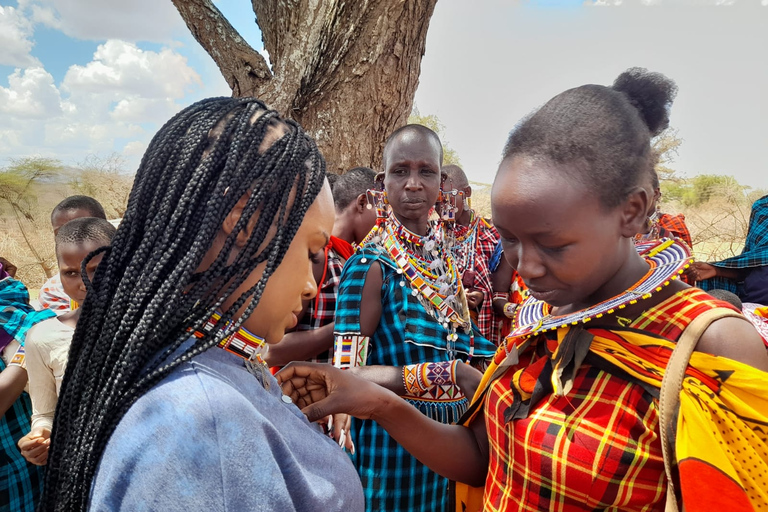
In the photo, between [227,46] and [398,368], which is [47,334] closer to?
[398,368]

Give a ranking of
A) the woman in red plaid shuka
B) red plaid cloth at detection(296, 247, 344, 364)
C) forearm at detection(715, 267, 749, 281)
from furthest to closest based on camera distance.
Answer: forearm at detection(715, 267, 749, 281) < red plaid cloth at detection(296, 247, 344, 364) < the woman in red plaid shuka

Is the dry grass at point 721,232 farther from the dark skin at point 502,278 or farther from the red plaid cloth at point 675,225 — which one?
the red plaid cloth at point 675,225

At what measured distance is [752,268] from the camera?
401 centimetres

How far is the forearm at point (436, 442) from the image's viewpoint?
5.53 feet

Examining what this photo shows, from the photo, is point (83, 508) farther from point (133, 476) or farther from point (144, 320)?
point (144, 320)

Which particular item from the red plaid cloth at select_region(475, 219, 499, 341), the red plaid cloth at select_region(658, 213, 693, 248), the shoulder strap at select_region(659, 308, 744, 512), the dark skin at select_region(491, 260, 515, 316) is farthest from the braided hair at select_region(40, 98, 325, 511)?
the red plaid cloth at select_region(658, 213, 693, 248)

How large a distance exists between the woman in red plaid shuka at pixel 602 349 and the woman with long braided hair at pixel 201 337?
46 centimetres

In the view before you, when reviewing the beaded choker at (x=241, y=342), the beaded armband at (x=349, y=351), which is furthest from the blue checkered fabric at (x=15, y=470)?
the beaded choker at (x=241, y=342)

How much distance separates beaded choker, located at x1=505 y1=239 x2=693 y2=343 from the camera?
53.4 inches

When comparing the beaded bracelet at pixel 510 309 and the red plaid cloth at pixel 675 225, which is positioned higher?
the red plaid cloth at pixel 675 225

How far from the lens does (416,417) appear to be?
170 cm

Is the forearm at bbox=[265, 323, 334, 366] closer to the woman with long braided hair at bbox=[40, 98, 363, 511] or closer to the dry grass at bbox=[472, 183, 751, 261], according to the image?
the woman with long braided hair at bbox=[40, 98, 363, 511]

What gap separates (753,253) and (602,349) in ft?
11.6

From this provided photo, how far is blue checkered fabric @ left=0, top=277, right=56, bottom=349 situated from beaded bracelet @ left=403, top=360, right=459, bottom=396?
2.01 metres
